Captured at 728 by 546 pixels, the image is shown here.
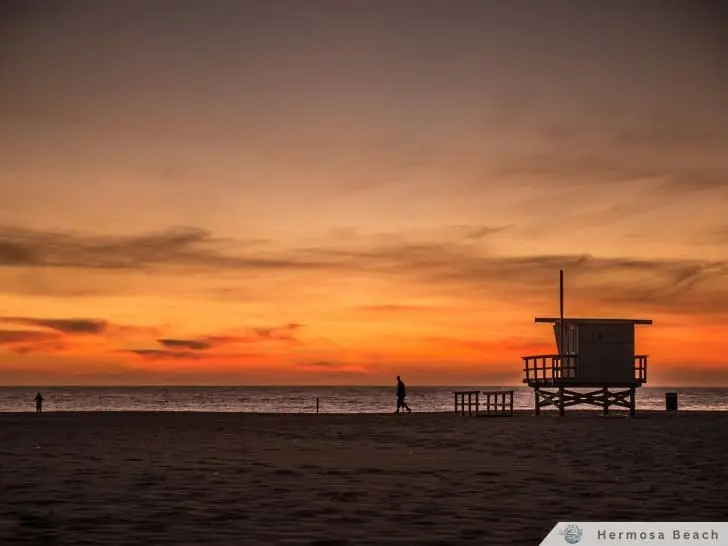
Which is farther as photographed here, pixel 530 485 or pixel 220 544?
pixel 530 485

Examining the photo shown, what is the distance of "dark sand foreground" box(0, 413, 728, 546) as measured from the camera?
13430 mm

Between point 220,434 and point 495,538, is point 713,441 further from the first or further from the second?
point 495,538

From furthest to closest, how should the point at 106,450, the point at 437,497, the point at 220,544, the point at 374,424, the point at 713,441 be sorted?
1. the point at 374,424
2. the point at 713,441
3. the point at 106,450
4. the point at 437,497
5. the point at 220,544

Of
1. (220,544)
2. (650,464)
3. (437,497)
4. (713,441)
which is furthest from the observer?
(713,441)

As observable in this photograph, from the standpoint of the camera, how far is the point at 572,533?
12750 millimetres

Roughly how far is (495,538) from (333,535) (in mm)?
2064

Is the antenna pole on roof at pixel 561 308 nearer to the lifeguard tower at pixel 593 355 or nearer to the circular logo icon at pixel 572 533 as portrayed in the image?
the lifeguard tower at pixel 593 355

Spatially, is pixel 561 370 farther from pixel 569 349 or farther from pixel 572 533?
pixel 572 533

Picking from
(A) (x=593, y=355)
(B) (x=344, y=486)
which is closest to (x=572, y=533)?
(B) (x=344, y=486)

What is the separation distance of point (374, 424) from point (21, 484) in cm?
2634

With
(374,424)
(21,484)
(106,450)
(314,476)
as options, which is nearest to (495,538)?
(314,476)

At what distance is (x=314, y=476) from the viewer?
20391 millimetres

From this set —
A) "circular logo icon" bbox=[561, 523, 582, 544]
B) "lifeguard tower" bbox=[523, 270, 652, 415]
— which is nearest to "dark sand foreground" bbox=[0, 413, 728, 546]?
"circular logo icon" bbox=[561, 523, 582, 544]

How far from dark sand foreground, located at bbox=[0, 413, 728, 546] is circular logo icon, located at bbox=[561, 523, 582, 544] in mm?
343
